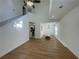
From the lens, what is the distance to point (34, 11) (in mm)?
9648

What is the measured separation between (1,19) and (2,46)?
1046 millimetres

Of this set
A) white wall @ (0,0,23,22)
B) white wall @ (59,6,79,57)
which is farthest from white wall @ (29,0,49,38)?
→ white wall @ (59,6,79,57)

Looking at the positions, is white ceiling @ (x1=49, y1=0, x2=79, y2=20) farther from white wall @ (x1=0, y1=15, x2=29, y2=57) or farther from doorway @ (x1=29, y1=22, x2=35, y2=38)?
doorway @ (x1=29, y1=22, x2=35, y2=38)

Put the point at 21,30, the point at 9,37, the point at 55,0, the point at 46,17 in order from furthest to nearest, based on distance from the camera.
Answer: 1. the point at 46,17
2. the point at 21,30
3. the point at 9,37
4. the point at 55,0

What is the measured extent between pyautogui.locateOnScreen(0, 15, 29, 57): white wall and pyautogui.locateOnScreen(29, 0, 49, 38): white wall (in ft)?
8.27

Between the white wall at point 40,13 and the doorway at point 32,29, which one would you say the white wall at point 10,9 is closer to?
the white wall at point 40,13

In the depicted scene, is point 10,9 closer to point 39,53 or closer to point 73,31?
point 39,53

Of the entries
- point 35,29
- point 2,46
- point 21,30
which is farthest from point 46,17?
point 2,46

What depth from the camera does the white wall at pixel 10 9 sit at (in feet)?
16.7

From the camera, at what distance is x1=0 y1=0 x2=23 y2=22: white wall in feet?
16.7

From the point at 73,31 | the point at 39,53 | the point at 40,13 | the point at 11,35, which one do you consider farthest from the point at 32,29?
the point at 73,31

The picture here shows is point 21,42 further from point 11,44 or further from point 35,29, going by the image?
point 35,29

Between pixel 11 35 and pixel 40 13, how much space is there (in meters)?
4.40

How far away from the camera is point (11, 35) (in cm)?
571
